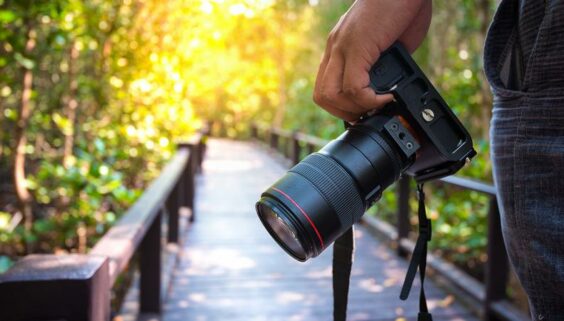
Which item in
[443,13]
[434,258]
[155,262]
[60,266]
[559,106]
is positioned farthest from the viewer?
[443,13]

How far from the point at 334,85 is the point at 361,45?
84 mm

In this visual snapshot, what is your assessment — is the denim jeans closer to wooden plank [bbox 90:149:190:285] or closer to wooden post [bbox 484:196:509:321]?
wooden plank [bbox 90:149:190:285]

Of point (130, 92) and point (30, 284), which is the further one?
point (130, 92)

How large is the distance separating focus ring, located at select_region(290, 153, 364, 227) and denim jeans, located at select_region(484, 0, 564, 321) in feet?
0.77

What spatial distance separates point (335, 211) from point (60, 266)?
1.85 feet

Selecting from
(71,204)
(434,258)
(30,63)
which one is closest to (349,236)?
(30,63)

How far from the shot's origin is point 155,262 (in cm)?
295

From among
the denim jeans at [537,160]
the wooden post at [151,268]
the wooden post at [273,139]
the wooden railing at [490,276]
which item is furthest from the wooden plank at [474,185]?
the wooden post at [273,139]

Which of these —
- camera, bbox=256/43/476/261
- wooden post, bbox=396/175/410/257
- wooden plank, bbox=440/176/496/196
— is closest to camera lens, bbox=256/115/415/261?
camera, bbox=256/43/476/261

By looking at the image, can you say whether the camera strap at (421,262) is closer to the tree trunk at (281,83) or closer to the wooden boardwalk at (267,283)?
the wooden boardwalk at (267,283)

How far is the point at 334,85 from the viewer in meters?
0.96

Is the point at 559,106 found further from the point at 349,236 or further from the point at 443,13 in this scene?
Result: the point at 443,13

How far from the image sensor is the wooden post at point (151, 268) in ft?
9.64

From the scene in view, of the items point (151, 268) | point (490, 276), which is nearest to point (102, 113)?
point (151, 268)
